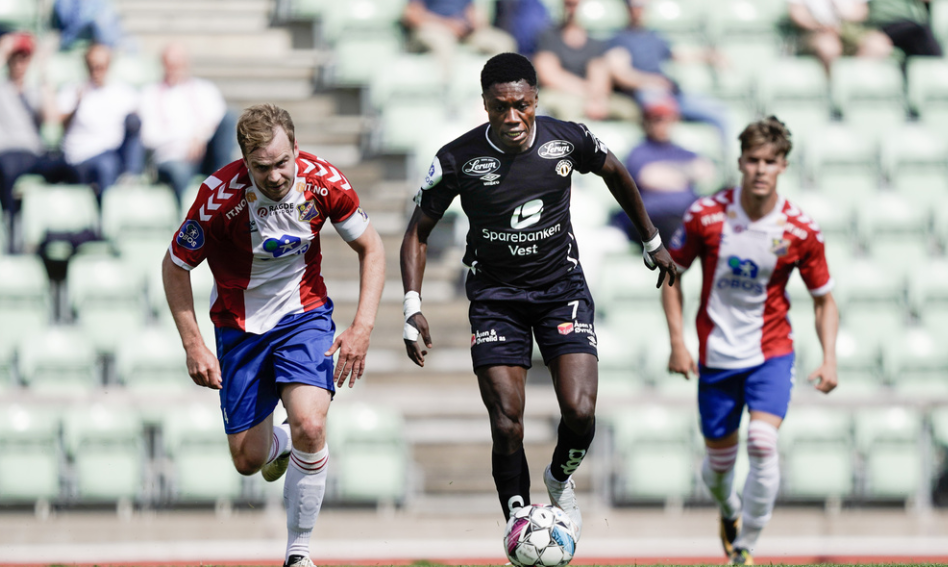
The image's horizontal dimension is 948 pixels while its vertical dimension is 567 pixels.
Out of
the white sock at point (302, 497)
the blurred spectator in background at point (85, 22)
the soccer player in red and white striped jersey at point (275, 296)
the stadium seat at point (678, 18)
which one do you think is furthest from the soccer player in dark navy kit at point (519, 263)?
the stadium seat at point (678, 18)

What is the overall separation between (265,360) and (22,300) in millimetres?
5270

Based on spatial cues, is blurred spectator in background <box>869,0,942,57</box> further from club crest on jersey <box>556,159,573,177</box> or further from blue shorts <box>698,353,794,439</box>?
club crest on jersey <box>556,159,573,177</box>

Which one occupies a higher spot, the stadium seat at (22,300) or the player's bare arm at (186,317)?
the stadium seat at (22,300)

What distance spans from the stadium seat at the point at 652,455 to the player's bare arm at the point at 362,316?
4200 millimetres

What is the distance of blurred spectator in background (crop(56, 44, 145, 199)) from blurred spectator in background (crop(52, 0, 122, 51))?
4.23 feet

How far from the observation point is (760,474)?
7.43 meters

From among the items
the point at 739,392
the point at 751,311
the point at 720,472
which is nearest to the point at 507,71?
the point at 751,311

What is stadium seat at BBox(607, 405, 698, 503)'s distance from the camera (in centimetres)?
995

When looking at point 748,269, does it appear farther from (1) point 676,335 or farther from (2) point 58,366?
(2) point 58,366

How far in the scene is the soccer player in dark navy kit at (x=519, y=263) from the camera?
6.24 metres

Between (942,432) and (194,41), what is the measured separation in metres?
9.83

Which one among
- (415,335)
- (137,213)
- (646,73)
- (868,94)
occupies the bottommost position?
(415,335)

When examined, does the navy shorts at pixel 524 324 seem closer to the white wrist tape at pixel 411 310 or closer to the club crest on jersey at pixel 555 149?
the white wrist tape at pixel 411 310

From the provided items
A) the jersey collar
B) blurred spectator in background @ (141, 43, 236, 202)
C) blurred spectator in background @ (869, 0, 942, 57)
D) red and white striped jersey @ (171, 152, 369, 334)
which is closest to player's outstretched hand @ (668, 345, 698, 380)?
the jersey collar
